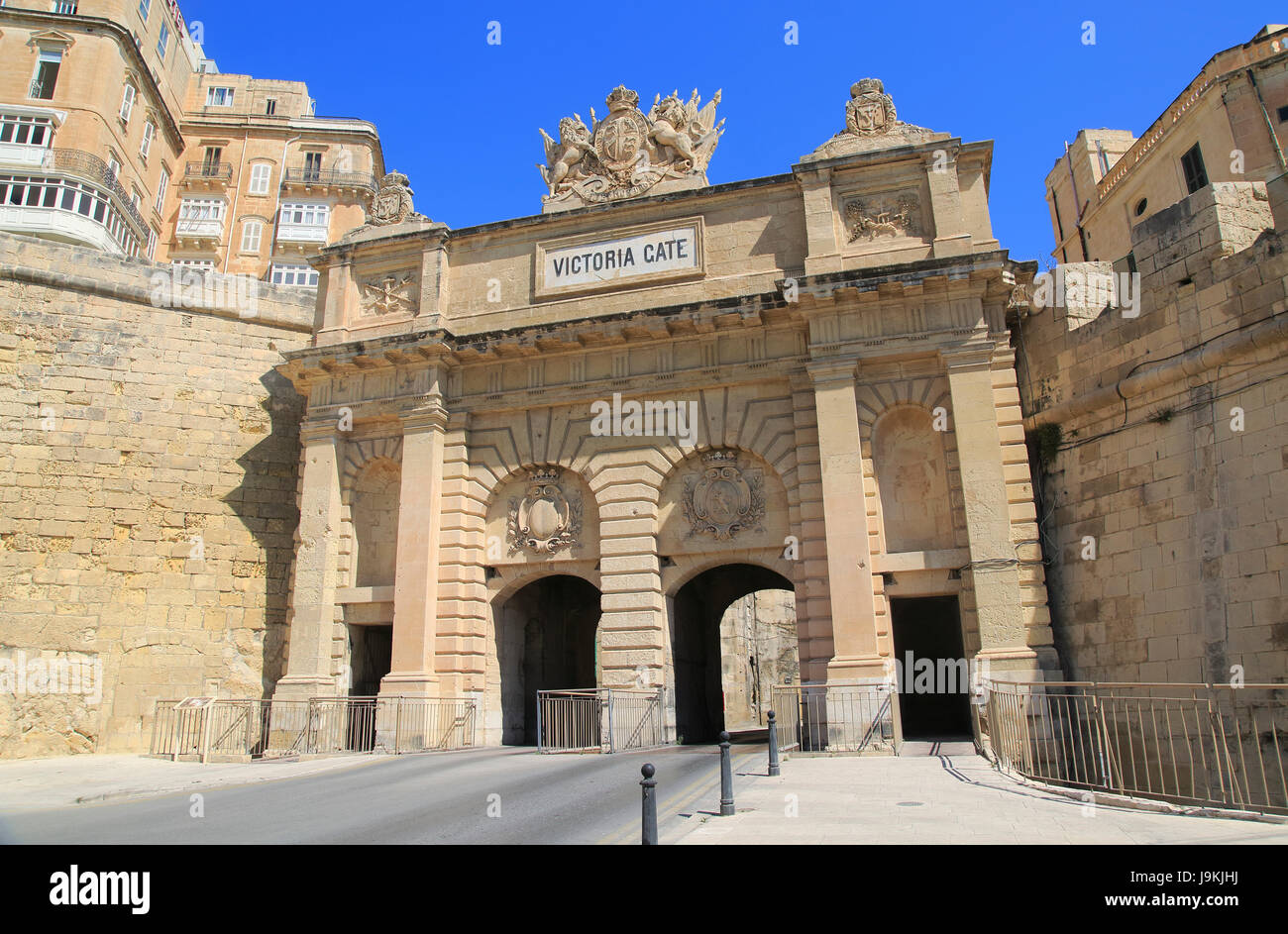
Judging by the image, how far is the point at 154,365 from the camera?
23.2 m

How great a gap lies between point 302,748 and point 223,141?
39265mm

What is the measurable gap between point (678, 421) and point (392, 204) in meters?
10.1

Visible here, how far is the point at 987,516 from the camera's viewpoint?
54.1ft

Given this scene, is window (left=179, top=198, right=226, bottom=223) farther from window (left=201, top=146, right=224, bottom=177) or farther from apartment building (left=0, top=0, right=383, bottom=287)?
window (left=201, top=146, right=224, bottom=177)

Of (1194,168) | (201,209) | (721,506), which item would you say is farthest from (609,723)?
(201,209)

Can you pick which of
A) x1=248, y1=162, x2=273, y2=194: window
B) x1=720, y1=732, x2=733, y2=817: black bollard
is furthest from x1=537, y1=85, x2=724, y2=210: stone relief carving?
x1=248, y1=162, x2=273, y2=194: window

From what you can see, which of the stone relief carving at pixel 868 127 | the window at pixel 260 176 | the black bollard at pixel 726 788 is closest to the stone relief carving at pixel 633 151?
the stone relief carving at pixel 868 127

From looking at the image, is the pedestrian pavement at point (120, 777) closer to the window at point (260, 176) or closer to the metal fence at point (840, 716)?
the metal fence at point (840, 716)

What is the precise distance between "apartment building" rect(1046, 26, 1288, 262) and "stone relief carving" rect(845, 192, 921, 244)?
6.88 meters

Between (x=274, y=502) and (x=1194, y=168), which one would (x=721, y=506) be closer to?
(x=274, y=502)

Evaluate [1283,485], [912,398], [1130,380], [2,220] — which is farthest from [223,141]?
[1283,485]

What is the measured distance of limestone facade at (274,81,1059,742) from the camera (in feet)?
56.3

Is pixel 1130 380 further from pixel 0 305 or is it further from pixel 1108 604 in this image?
pixel 0 305

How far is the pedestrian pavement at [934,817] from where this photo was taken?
24.2 ft
